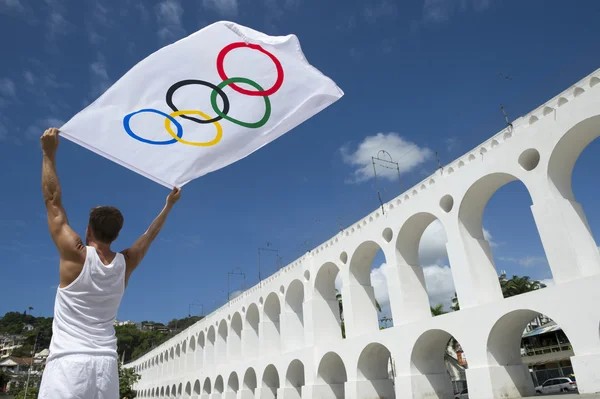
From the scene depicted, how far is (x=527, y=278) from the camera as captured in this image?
130ft

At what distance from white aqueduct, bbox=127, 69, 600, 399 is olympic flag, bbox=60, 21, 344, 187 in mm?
11069

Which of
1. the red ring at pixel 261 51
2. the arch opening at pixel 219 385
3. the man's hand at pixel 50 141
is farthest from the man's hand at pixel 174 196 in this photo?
the arch opening at pixel 219 385

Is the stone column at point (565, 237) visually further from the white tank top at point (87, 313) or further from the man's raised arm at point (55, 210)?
the man's raised arm at point (55, 210)

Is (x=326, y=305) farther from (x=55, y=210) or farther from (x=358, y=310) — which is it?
(x=55, y=210)

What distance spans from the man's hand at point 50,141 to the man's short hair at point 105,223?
1.32ft

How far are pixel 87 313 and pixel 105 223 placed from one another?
459 millimetres

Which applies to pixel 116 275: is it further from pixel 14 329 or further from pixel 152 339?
pixel 14 329

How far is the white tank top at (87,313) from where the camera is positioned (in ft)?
6.45

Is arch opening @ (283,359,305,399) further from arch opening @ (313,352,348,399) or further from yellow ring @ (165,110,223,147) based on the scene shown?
yellow ring @ (165,110,223,147)

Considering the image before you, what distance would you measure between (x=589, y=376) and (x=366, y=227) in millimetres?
10557

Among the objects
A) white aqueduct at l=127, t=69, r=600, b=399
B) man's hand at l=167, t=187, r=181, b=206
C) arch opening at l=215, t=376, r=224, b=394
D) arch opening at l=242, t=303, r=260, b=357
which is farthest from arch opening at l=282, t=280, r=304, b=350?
man's hand at l=167, t=187, r=181, b=206

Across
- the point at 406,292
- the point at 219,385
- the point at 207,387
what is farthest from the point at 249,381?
the point at 406,292

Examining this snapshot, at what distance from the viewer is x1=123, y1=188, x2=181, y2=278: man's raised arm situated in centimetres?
234

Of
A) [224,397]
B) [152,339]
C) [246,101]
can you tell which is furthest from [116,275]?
[152,339]
